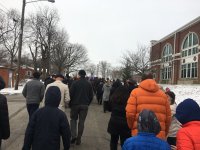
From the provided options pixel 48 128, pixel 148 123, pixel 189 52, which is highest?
pixel 189 52

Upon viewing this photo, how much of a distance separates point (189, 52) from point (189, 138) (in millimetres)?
54638

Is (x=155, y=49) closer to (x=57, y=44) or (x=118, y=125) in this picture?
(x=57, y=44)

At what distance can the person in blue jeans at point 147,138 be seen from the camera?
397 centimetres

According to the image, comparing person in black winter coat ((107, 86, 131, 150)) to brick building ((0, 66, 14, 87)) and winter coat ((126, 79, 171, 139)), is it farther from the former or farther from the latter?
brick building ((0, 66, 14, 87))

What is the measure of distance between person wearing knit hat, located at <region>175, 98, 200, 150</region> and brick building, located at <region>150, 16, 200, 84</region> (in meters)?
47.6

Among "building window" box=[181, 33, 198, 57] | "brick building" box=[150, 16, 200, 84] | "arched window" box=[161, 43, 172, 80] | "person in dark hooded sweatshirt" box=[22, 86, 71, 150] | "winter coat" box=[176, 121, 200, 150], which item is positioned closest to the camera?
"winter coat" box=[176, 121, 200, 150]

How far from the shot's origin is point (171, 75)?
65562 mm

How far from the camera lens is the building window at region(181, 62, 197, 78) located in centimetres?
5436

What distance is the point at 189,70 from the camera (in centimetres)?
5697

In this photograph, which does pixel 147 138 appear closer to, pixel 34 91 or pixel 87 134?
pixel 34 91

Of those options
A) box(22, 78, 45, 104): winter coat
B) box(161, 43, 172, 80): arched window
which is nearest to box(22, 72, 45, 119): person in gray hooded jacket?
box(22, 78, 45, 104): winter coat

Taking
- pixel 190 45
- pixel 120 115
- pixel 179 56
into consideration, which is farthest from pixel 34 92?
pixel 179 56

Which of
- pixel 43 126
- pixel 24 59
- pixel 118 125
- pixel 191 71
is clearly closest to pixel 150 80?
pixel 118 125

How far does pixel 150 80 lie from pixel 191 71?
5025cm
